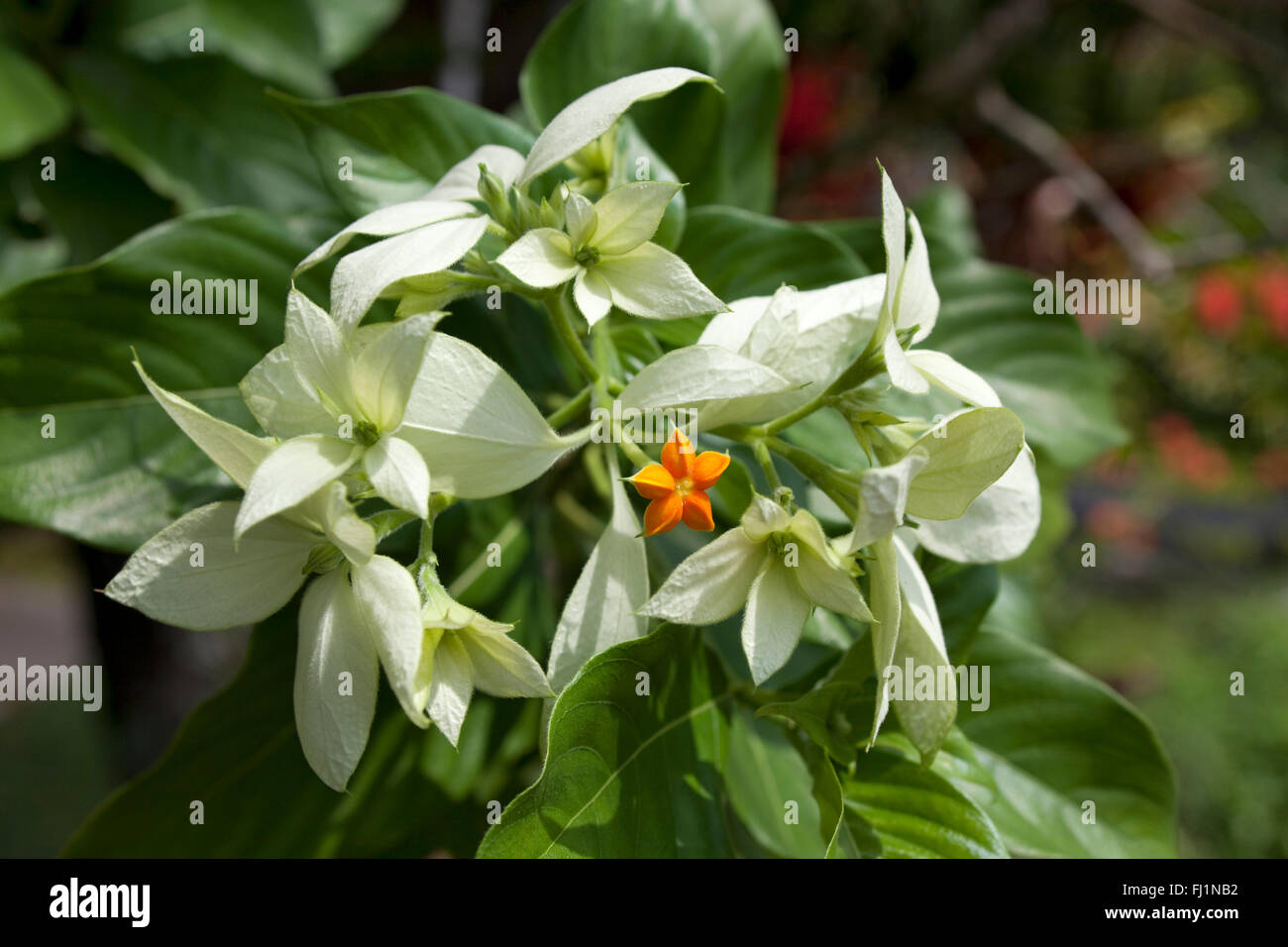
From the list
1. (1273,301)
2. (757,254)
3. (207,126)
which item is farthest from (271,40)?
(1273,301)

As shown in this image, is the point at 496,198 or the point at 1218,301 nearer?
the point at 496,198

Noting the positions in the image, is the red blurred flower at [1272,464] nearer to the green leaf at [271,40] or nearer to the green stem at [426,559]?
the green leaf at [271,40]

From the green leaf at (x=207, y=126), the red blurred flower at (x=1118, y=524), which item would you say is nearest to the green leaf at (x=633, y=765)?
the green leaf at (x=207, y=126)

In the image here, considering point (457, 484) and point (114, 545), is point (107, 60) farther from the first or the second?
point (457, 484)

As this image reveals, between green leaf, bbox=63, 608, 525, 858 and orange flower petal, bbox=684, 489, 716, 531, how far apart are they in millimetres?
283

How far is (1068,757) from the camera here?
543mm

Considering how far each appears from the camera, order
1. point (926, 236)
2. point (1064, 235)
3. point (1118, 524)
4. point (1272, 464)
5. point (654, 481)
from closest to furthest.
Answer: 1. point (654, 481)
2. point (926, 236)
3. point (1064, 235)
4. point (1118, 524)
5. point (1272, 464)

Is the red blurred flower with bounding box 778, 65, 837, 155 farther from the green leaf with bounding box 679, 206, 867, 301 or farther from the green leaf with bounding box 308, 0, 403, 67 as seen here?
the green leaf with bounding box 679, 206, 867, 301

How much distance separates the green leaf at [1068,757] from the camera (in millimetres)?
529

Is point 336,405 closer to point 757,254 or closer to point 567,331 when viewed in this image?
point 567,331

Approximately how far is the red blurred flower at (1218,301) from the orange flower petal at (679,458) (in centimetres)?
215

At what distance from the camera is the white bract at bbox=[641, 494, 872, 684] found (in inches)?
13.0
